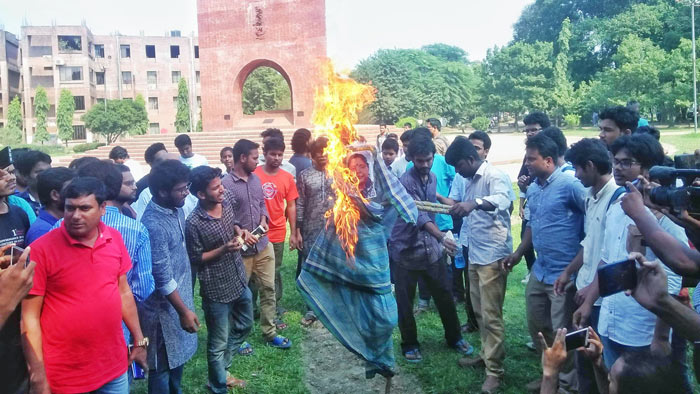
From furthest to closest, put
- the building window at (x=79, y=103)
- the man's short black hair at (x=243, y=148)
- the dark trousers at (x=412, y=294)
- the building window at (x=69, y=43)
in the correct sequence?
1. the building window at (x=79, y=103)
2. the building window at (x=69, y=43)
3. the man's short black hair at (x=243, y=148)
4. the dark trousers at (x=412, y=294)

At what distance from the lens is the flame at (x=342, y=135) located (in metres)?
4.13

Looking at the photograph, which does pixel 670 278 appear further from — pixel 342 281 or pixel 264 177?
pixel 264 177

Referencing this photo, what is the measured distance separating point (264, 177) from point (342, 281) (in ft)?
7.98

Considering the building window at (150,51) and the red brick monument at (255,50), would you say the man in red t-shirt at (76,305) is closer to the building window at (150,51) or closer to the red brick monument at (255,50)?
the red brick monument at (255,50)

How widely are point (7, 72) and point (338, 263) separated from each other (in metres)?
67.0

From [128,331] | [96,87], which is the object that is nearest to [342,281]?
[128,331]

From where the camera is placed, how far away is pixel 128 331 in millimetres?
3566

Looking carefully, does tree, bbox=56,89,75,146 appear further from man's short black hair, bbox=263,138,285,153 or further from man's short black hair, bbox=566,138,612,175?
man's short black hair, bbox=566,138,612,175

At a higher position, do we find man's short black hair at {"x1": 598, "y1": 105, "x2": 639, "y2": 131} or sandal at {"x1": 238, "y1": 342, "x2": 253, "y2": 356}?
man's short black hair at {"x1": 598, "y1": 105, "x2": 639, "y2": 131}

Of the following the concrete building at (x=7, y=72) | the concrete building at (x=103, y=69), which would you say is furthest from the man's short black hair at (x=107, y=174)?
the concrete building at (x=7, y=72)

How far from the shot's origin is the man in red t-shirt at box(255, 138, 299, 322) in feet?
20.3

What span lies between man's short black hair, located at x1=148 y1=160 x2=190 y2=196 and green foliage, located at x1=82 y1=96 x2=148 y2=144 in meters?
49.0

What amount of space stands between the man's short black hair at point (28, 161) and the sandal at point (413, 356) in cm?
385

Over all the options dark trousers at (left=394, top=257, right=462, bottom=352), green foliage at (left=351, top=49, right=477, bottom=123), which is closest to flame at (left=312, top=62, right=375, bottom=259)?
dark trousers at (left=394, top=257, right=462, bottom=352)
